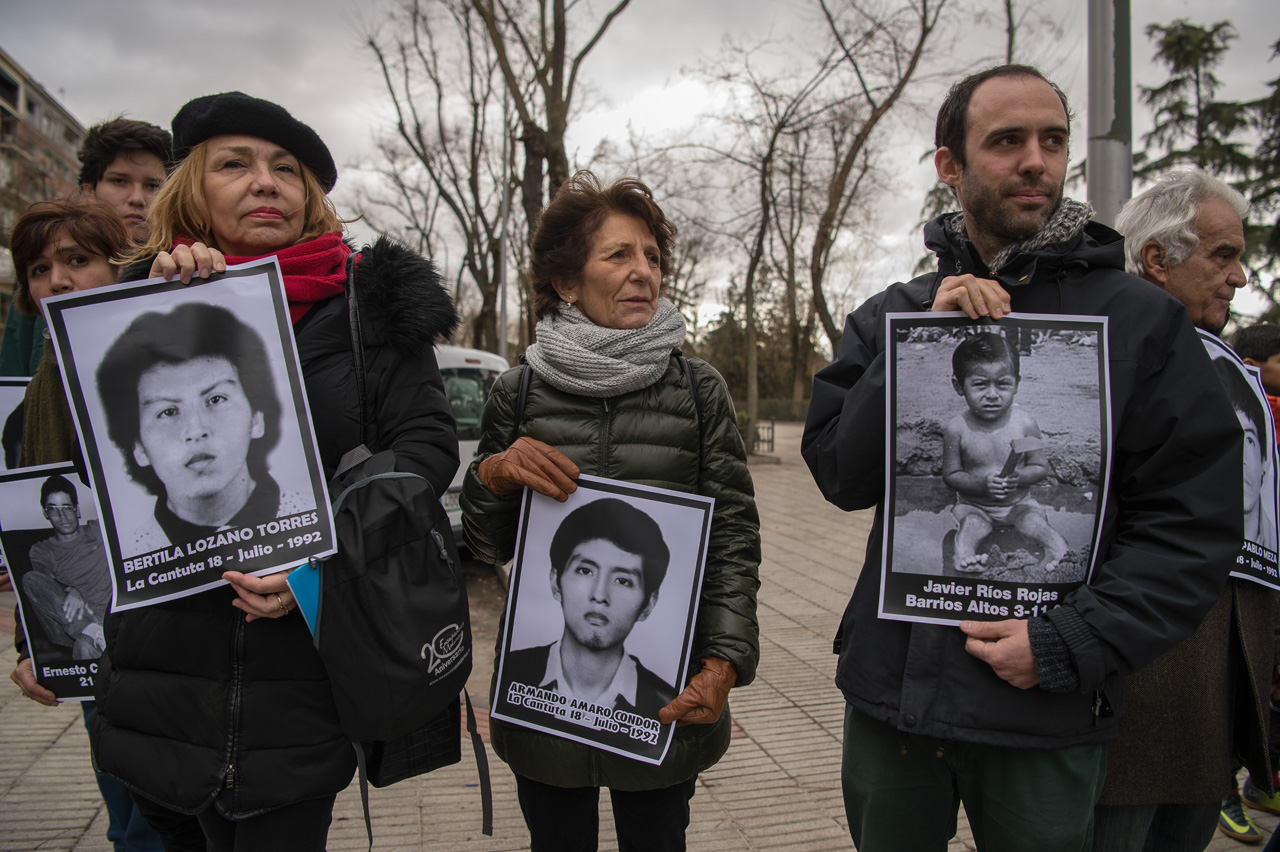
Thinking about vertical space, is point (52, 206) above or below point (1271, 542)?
above

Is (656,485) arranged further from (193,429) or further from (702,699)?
(193,429)

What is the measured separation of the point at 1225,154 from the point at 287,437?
81.5 feet

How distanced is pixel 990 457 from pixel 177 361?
1.65 m

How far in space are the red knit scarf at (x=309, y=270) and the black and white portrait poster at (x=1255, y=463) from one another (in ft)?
6.98

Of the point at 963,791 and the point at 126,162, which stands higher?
the point at 126,162

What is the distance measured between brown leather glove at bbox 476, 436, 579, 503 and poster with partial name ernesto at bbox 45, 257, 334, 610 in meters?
0.44

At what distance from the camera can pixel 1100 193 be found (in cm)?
411

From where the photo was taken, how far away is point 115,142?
2867 mm

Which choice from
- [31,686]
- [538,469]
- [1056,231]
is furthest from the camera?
[31,686]

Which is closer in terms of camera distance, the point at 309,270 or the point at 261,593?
the point at 261,593

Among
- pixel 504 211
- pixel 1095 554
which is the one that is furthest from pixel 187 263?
pixel 504 211

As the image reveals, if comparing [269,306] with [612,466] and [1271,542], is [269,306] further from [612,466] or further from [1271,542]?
[1271,542]

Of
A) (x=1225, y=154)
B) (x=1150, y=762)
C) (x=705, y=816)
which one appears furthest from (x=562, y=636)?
(x=1225, y=154)

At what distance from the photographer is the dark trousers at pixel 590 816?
6.50 ft
